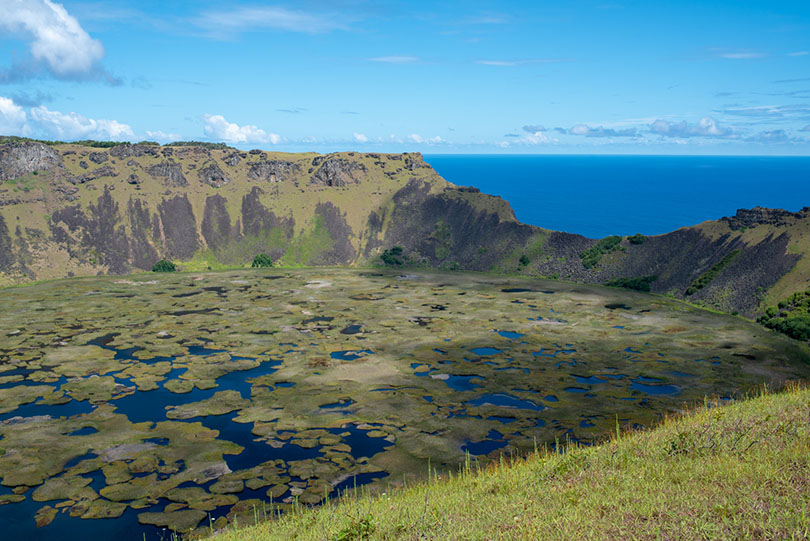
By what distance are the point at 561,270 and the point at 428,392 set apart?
102692mm

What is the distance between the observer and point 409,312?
116 meters

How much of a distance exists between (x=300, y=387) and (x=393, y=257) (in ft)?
402

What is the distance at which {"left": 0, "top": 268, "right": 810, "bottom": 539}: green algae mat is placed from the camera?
47.2 m

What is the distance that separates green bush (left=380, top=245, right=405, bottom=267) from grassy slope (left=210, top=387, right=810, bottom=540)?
521 ft

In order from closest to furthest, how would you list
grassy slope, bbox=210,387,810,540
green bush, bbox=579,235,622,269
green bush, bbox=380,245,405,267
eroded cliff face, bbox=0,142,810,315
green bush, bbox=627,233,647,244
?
grassy slope, bbox=210,387,810,540 → eroded cliff face, bbox=0,142,810,315 → green bush, bbox=579,235,622,269 → green bush, bbox=627,233,647,244 → green bush, bbox=380,245,405,267

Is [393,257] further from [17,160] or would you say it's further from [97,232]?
[17,160]

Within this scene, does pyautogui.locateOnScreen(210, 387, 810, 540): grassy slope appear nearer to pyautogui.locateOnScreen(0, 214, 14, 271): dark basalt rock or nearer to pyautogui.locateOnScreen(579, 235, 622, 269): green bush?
pyautogui.locateOnScreen(579, 235, 622, 269): green bush

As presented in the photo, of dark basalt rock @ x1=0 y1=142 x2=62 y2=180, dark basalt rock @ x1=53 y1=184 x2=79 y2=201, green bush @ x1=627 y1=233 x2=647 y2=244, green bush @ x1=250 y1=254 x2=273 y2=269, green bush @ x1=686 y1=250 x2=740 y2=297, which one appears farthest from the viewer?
dark basalt rock @ x1=53 y1=184 x2=79 y2=201

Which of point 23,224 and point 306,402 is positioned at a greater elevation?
point 23,224

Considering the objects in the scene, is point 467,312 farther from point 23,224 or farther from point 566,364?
point 23,224

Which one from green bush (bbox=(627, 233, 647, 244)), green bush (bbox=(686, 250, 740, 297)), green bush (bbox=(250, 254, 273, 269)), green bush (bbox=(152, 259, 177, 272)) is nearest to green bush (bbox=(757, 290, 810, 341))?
green bush (bbox=(686, 250, 740, 297))

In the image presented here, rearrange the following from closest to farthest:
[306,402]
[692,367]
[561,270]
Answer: [306,402] → [692,367] → [561,270]

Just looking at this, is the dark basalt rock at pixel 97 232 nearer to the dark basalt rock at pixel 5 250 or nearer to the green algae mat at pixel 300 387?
the dark basalt rock at pixel 5 250

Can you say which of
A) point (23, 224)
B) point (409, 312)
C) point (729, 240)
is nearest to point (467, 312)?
point (409, 312)
